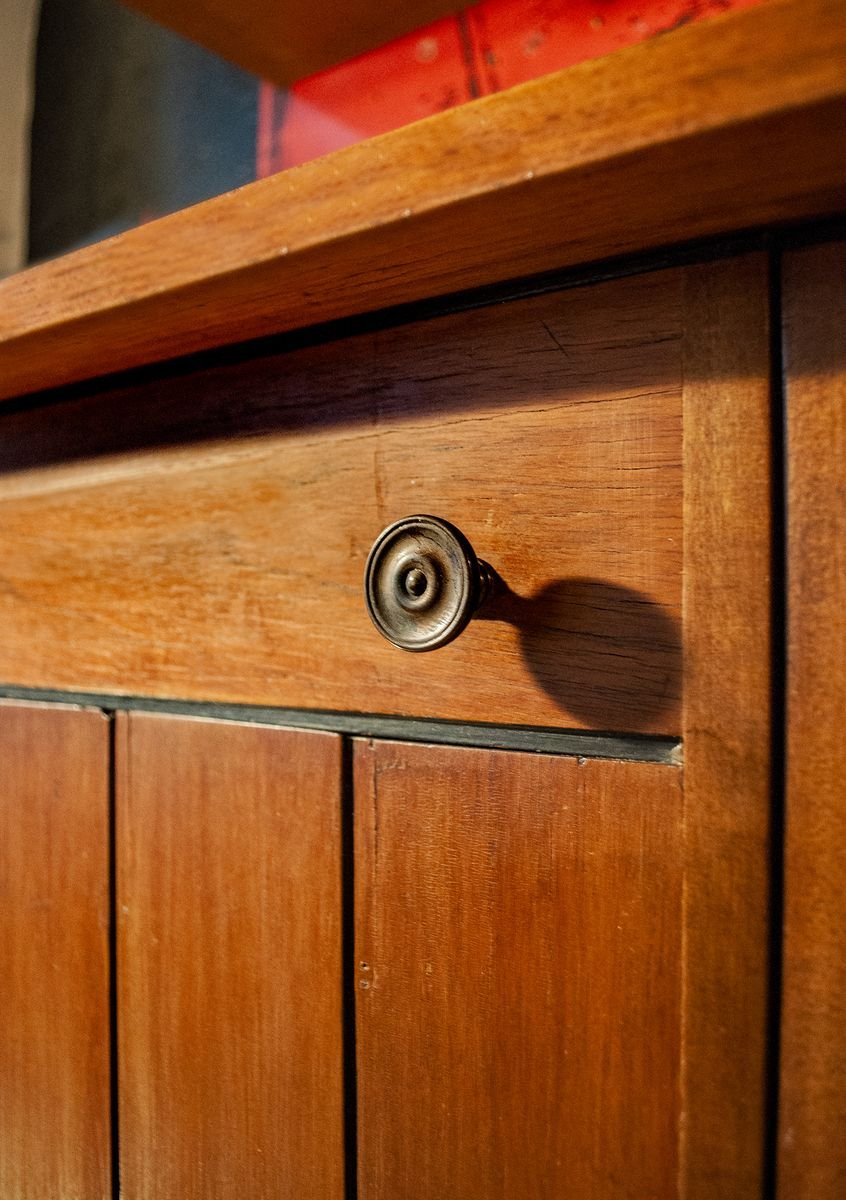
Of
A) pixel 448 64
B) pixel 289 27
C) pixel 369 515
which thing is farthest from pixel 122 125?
pixel 369 515

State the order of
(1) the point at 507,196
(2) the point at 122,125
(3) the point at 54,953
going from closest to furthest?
(1) the point at 507,196 → (3) the point at 54,953 → (2) the point at 122,125

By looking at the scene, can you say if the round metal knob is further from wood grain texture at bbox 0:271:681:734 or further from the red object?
the red object

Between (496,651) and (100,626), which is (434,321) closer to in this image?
(496,651)

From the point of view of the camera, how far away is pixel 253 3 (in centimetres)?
72

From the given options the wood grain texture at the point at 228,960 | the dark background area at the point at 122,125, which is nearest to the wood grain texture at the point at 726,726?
the wood grain texture at the point at 228,960

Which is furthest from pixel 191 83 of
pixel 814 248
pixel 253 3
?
pixel 814 248

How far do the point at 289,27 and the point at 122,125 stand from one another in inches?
11.9

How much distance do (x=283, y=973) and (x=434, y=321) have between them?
31cm

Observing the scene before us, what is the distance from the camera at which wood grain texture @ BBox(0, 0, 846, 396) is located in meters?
0.21

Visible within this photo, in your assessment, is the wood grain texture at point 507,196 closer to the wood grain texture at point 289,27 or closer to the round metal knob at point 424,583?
the round metal knob at point 424,583

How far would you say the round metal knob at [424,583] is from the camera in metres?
0.29

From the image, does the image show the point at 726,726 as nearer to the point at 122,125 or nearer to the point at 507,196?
the point at 507,196

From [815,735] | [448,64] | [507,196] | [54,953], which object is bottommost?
[54,953]

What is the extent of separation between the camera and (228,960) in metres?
0.41
